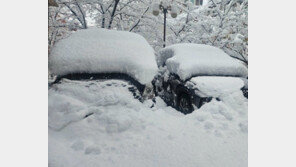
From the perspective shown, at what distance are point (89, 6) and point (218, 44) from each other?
5.23 ft

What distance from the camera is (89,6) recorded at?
94.8 inches

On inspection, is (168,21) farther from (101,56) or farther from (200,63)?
(101,56)

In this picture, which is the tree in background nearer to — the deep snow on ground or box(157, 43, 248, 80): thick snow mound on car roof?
box(157, 43, 248, 80): thick snow mound on car roof

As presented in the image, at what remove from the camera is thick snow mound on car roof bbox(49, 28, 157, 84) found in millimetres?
1378

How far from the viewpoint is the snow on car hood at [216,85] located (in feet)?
5.58

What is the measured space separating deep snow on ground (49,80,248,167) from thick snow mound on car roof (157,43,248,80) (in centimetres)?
40

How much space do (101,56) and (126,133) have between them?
482 mm

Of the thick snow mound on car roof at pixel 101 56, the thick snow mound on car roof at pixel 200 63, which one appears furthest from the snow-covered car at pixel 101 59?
the thick snow mound on car roof at pixel 200 63

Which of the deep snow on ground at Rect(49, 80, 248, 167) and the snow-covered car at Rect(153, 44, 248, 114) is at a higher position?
the snow-covered car at Rect(153, 44, 248, 114)

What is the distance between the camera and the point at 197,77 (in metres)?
1.79

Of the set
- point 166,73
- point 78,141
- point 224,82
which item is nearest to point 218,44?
point 166,73

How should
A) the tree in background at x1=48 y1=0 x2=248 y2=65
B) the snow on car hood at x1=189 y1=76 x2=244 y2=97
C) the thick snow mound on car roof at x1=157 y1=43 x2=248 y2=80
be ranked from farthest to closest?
the tree in background at x1=48 y1=0 x2=248 y2=65
the thick snow mound on car roof at x1=157 y1=43 x2=248 y2=80
the snow on car hood at x1=189 y1=76 x2=244 y2=97

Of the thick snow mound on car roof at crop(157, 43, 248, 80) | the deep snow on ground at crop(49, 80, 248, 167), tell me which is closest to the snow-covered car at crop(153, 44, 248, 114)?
the thick snow mound on car roof at crop(157, 43, 248, 80)
